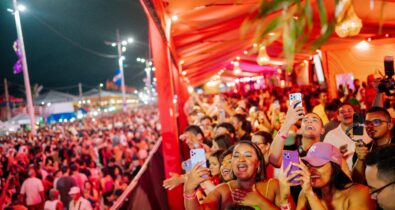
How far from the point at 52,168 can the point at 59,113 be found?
91.1 ft

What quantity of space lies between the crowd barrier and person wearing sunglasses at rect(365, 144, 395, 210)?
287 cm

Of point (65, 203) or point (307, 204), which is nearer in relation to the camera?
point (307, 204)

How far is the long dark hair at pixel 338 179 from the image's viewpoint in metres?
2.48

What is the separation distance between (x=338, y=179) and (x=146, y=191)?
3.65 metres

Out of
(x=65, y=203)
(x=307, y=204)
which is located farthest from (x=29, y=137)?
(x=307, y=204)

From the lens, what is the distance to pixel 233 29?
31.2ft

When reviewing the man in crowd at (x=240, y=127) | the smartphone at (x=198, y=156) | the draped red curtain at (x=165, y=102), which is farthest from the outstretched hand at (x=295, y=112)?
the draped red curtain at (x=165, y=102)

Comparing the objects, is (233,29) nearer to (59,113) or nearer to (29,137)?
(29,137)

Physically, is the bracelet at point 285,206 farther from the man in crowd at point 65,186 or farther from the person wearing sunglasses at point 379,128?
the man in crowd at point 65,186

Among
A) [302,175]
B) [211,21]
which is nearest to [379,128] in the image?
[302,175]

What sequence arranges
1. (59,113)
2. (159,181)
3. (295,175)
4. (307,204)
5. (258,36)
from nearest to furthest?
(258,36) → (295,175) → (307,204) → (159,181) → (59,113)

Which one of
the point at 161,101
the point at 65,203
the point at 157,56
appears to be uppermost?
the point at 157,56

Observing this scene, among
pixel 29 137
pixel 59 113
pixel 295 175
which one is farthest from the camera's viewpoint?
pixel 59 113

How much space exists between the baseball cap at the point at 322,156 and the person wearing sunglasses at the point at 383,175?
0.89 ft
